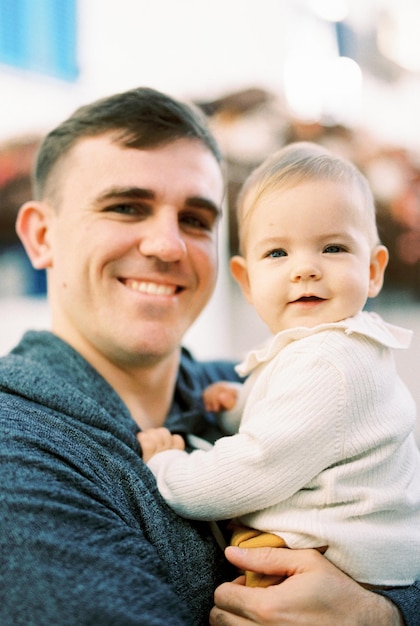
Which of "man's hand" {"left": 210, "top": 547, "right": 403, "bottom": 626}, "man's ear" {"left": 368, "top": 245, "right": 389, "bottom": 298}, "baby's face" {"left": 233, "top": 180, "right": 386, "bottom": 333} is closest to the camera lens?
"man's hand" {"left": 210, "top": 547, "right": 403, "bottom": 626}

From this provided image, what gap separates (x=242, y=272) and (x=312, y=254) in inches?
9.7

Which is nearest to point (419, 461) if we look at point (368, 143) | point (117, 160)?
point (117, 160)

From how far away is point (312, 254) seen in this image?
1.07 metres

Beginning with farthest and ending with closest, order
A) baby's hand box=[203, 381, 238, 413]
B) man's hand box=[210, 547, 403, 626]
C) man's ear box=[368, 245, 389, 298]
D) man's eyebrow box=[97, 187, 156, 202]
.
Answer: baby's hand box=[203, 381, 238, 413] → man's eyebrow box=[97, 187, 156, 202] → man's ear box=[368, 245, 389, 298] → man's hand box=[210, 547, 403, 626]

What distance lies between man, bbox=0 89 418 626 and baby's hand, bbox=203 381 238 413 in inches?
1.4

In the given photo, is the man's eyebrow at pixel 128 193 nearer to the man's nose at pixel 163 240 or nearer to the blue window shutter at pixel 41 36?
the man's nose at pixel 163 240

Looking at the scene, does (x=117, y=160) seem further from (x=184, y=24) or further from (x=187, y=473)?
(x=184, y=24)

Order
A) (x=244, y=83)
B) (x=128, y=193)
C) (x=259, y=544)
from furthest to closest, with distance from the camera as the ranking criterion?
(x=244, y=83) → (x=128, y=193) → (x=259, y=544)

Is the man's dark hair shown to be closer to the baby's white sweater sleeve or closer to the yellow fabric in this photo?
the baby's white sweater sleeve

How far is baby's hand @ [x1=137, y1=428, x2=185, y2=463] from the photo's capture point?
3.95 feet

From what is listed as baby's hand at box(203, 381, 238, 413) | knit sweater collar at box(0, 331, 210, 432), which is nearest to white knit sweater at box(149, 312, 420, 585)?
knit sweater collar at box(0, 331, 210, 432)

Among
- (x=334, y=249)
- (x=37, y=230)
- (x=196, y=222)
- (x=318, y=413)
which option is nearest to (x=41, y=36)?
(x=37, y=230)

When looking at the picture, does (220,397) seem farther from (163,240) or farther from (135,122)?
(135,122)

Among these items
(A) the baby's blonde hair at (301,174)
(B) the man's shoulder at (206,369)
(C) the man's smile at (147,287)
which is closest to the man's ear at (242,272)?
(A) the baby's blonde hair at (301,174)
